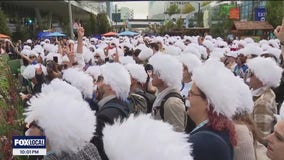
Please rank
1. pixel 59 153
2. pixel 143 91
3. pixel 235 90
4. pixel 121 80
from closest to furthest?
pixel 59 153 < pixel 235 90 < pixel 121 80 < pixel 143 91

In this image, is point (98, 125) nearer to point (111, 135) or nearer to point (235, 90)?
point (235, 90)

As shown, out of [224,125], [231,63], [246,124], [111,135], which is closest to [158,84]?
[246,124]

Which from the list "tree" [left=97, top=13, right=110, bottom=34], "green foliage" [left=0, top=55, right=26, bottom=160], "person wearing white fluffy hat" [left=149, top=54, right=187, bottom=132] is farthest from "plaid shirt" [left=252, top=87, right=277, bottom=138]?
"tree" [left=97, top=13, right=110, bottom=34]

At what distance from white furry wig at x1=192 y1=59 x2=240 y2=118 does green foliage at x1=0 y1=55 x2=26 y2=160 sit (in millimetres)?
2530

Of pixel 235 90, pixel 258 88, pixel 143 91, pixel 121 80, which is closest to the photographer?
pixel 235 90

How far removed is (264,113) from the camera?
5562 millimetres

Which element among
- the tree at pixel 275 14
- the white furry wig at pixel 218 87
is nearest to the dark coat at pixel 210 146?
the white furry wig at pixel 218 87

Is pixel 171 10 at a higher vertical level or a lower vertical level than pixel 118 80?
higher

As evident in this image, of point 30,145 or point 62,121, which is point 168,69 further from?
point 30,145

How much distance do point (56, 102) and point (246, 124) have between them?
69.6 inches

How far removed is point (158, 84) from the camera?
5914mm

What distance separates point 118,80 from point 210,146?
2.59 metres

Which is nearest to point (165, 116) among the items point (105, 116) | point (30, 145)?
point (105, 116)

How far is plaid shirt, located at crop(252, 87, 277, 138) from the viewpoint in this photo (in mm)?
5422
